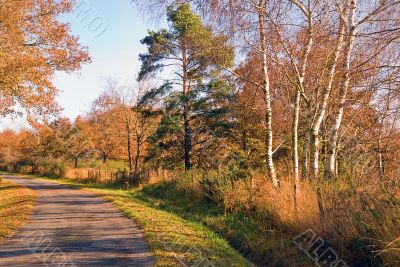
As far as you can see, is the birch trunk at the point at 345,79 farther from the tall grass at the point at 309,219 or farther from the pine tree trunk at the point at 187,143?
the pine tree trunk at the point at 187,143

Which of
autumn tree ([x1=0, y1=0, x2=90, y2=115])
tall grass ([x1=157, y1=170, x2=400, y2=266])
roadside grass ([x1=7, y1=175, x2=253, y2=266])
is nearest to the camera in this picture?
tall grass ([x1=157, y1=170, x2=400, y2=266])

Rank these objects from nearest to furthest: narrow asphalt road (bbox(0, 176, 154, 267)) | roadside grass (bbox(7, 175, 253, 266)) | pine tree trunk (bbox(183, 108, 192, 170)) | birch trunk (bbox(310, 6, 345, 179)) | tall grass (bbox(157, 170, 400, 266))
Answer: tall grass (bbox(157, 170, 400, 266)), narrow asphalt road (bbox(0, 176, 154, 267)), roadside grass (bbox(7, 175, 253, 266)), birch trunk (bbox(310, 6, 345, 179)), pine tree trunk (bbox(183, 108, 192, 170))

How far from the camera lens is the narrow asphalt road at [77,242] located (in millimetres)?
6776

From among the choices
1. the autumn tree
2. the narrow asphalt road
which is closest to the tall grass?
the narrow asphalt road

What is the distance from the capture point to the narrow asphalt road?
6.78 metres

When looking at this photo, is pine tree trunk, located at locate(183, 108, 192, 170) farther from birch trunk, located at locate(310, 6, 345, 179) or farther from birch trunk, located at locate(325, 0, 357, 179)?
birch trunk, located at locate(325, 0, 357, 179)

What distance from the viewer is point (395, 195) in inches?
267

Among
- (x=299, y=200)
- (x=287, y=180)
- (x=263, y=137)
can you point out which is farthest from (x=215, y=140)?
(x=299, y=200)

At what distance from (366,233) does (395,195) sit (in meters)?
0.92

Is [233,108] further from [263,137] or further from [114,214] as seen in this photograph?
[114,214]

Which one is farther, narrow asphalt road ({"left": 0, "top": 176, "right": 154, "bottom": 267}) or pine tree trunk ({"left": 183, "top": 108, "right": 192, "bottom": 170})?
pine tree trunk ({"left": 183, "top": 108, "right": 192, "bottom": 170})

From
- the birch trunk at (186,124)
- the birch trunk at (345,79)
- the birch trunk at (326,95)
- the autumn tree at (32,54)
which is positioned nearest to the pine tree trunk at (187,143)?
the birch trunk at (186,124)

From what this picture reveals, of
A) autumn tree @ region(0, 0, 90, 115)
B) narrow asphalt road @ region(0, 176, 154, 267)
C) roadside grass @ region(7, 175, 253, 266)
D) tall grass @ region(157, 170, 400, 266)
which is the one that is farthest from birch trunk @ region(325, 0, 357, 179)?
autumn tree @ region(0, 0, 90, 115)

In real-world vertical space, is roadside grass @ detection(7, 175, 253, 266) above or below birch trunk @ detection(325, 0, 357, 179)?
below
